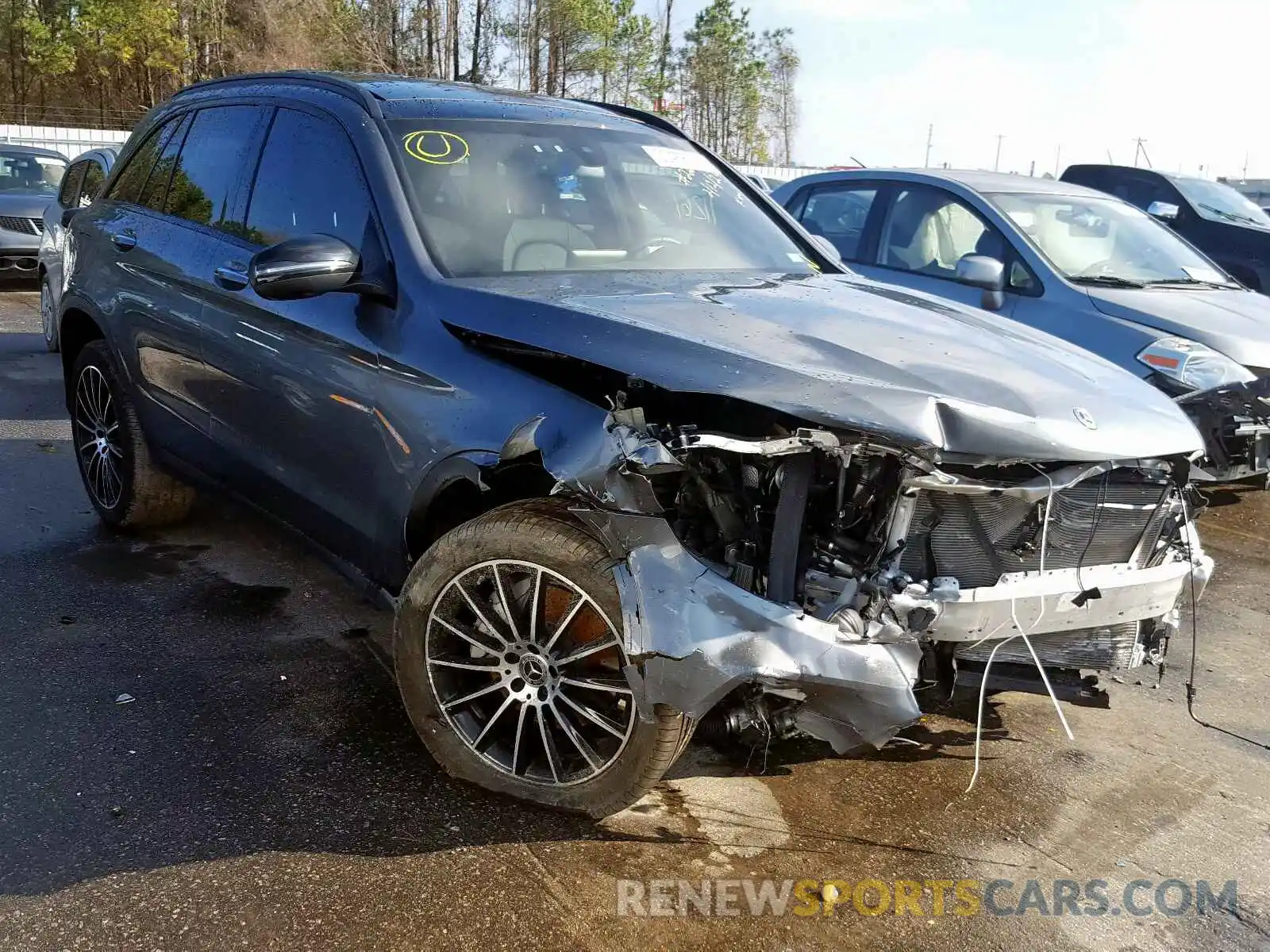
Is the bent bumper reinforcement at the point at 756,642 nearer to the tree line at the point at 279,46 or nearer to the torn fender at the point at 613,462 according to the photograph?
the torn fender at the point at 613,462

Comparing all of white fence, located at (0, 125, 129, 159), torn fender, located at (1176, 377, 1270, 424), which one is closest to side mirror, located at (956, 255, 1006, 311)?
torn fender, located at (1176, 377, 1270, 424)

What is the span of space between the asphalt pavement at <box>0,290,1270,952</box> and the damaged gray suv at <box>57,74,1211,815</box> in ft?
0.89

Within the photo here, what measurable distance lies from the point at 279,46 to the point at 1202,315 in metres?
40.8

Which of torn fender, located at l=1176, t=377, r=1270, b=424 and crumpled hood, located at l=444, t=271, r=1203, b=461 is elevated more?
crumpled hood, located at l=444, t=271, r=1203, b=461

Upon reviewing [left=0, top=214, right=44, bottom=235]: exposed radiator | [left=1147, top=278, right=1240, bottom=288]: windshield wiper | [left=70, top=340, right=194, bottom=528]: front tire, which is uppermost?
[left=1147, top=278, right=1240, bottom=288]: windshield wiper

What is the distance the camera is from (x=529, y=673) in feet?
9.58

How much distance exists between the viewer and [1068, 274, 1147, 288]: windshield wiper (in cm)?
637

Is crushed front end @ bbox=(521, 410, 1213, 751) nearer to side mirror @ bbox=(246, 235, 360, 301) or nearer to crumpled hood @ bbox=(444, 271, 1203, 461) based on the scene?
crumpled hood @ bbox=(444, 271, 1203, 461)

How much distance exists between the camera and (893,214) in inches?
286

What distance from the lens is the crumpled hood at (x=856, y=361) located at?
249 cm

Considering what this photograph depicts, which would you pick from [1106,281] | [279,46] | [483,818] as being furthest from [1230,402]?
[279,46]

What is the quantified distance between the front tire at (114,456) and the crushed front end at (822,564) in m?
2.89

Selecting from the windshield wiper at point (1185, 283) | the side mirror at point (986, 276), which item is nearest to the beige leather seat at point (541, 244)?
the side mirror at point (986, 276)

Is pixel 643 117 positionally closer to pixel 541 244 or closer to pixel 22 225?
pixel 541 244
